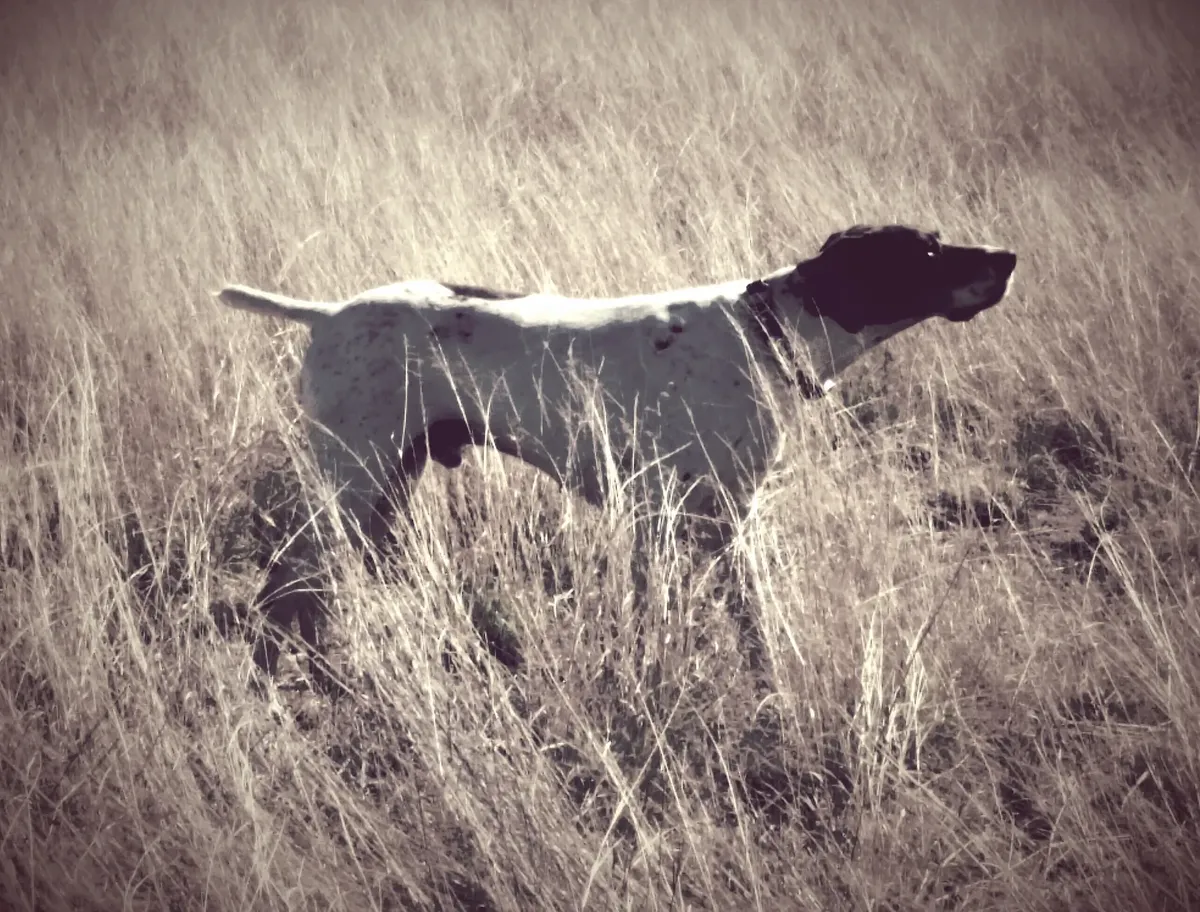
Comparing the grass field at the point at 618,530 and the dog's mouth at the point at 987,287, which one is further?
the dog's mouth at the point at 987,287

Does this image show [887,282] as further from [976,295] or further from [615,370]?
[615,370]

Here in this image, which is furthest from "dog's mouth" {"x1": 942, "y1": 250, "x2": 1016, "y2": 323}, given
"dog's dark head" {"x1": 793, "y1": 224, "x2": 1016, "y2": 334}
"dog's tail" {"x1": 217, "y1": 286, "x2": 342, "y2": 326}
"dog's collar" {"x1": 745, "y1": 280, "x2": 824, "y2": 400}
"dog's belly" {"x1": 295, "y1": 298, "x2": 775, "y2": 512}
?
"dog's tail" {"x1": 217, "y1": 286, "x2": 342, "y2": 326}

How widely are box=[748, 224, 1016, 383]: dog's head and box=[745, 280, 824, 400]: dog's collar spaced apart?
0.02 meters

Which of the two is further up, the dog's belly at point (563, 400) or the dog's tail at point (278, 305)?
the dog's tail at point (278, 305)

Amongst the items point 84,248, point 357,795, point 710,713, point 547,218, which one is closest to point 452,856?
point 357,795

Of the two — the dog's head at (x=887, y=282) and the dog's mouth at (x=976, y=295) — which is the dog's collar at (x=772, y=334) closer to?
the dog's head at (x=887, y=282)

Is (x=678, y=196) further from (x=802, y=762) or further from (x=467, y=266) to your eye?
(x=802, y=762)

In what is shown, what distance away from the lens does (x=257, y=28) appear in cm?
779

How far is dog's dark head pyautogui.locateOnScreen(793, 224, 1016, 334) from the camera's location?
6.66 ft

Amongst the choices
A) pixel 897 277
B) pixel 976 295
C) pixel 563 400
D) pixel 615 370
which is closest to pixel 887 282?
pixel 897 277

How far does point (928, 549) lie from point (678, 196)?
2.92 meters

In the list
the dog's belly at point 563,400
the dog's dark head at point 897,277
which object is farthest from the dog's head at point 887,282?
the dog's belly at point 563,400

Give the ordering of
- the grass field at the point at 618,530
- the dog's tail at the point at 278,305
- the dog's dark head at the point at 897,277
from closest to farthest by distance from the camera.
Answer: the grass field at the point at 618,530 → the dog's dark head at the point at 897,277 → the dog's tail at the point at 278,305

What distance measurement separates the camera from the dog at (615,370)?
2.04 metres
